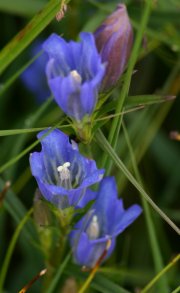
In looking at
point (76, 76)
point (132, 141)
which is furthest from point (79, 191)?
point (132, 141)

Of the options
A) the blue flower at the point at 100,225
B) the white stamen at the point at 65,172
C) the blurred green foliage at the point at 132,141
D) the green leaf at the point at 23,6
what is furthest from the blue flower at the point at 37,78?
the white stamen at the point at 65,172

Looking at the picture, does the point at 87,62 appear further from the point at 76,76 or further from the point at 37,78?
the point at 37,78

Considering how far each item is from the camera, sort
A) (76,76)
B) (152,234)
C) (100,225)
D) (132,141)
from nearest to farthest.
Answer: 1. (76,76)
2. (152,234)
3. (100,225)
4. (132,141)

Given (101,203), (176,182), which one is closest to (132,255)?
(176,182)

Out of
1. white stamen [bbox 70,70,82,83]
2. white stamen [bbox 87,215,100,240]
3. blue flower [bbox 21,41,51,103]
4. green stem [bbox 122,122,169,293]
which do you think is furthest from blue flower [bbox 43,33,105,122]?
blue flower [bbox 21,41,51,103]

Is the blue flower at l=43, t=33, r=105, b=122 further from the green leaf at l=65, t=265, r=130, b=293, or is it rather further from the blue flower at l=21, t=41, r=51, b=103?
the blue flower at l=21, t=41, r=51, b=103

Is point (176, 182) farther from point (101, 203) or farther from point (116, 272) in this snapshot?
point (101, 203)
